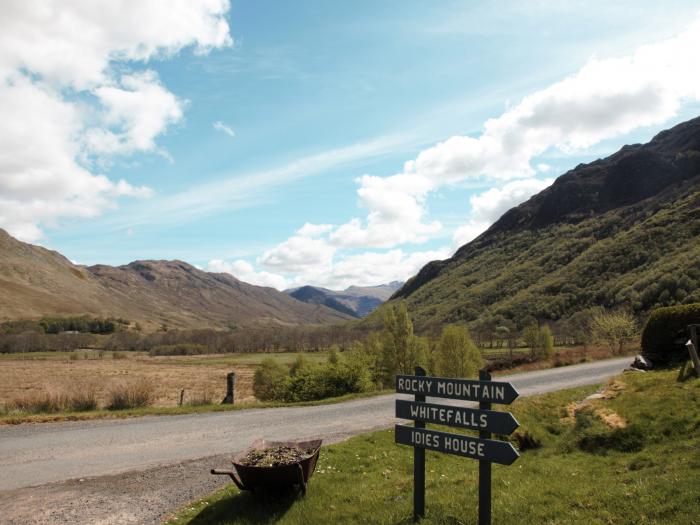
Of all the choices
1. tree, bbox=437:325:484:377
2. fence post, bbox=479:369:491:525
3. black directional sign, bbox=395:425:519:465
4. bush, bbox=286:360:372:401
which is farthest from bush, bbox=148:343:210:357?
fence post, bbox=479:369:491:525

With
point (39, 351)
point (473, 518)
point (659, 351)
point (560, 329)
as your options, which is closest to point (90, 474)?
point (473, 518)

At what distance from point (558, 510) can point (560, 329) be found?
350ft

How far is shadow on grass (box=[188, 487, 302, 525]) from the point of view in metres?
8.23

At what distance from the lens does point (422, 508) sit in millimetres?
7676

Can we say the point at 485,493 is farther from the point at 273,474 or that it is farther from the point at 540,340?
the point at 540,340

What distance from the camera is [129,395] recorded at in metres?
21.3

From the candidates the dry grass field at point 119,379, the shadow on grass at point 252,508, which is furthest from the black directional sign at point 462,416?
the dry grass field at point 119,379

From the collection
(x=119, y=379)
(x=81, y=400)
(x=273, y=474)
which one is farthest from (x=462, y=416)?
(x=119, y=379)

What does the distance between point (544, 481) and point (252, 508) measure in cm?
534

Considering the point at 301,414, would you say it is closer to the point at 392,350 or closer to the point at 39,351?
the point at 392,350

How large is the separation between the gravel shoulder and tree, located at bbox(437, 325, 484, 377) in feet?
58.9

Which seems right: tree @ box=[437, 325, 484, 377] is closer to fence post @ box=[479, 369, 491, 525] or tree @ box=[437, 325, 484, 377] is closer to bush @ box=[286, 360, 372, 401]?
bush @ box=[286, 360, 372, 401]

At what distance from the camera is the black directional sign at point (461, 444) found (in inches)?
264

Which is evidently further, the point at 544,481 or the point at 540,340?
the point at 540,340
